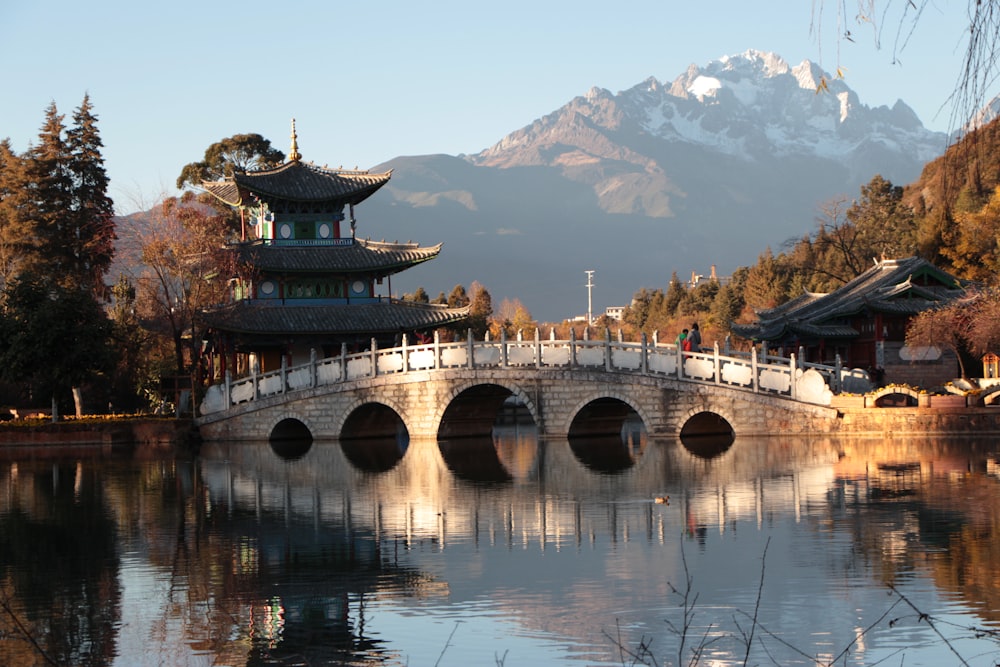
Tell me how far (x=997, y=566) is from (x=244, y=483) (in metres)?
17.2

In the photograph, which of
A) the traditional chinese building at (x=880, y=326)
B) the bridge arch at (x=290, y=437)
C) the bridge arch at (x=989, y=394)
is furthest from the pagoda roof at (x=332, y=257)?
the bridge arch at (x=989, y=394)

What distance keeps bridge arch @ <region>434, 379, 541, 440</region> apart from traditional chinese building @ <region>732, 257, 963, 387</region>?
10702 millimetres

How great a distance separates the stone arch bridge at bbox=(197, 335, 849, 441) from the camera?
104 feet

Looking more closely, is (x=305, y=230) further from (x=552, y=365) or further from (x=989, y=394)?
(x=989, y=394)

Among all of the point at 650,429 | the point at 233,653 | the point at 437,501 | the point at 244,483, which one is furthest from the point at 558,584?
the point at 650,429

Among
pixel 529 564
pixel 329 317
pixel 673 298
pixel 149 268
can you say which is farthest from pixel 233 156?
pixel 529 564

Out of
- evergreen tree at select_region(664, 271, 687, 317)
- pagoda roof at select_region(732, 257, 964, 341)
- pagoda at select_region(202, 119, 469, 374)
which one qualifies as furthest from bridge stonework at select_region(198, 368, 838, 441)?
evergreen tree at select_region(664, 271, 687, 317)

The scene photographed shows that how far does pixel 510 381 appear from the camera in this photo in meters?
35.0

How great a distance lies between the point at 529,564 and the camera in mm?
16438

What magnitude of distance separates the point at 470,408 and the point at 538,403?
420 centimetres

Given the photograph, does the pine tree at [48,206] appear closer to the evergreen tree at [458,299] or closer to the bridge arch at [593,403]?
the evergreen tree at [458,299]

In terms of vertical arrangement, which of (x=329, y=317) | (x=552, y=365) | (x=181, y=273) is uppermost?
(x=181, y=273)

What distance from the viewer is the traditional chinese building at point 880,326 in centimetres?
4362

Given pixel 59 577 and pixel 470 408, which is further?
pixel 470 408
